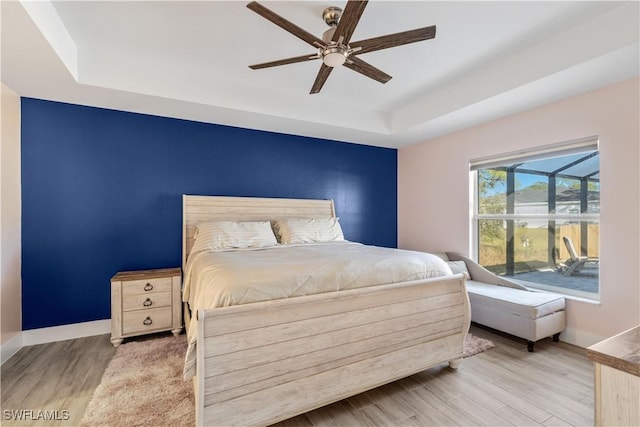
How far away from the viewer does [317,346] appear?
1.65m

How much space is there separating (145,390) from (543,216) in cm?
382

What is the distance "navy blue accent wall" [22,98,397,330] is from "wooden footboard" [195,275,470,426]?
2189 mm

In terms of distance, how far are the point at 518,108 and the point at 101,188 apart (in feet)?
14.2

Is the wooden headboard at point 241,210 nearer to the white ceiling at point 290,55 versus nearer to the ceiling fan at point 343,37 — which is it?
the white ceiling at point 290,55

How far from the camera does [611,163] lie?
8.02 ft

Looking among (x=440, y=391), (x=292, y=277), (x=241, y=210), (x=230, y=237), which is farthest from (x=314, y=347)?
(x=241, y=210)

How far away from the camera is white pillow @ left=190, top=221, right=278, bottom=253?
285 cm

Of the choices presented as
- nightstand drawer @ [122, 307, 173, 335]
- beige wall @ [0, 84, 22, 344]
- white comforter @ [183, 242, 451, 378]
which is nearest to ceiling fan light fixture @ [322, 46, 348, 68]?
white comforter @ [183, 242, 451, 378]

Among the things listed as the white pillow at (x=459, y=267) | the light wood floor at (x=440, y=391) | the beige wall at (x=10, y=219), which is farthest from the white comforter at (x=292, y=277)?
the beige wall at (x=10, y=219)

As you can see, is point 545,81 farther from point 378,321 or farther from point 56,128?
point 56,128

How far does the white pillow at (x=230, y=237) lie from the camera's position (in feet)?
9.34

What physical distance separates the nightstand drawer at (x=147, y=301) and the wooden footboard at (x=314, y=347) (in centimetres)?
165

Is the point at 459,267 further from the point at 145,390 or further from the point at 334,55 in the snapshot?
the point at 145,390

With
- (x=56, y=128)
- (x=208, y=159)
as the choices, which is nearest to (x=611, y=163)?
(x=208, y=159)
